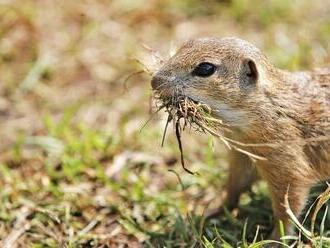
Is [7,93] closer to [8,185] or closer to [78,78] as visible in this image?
[78,78]

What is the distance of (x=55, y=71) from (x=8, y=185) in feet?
5.59

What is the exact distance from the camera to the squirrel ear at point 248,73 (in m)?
4.22

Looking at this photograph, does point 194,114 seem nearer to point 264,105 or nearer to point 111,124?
point 264,105

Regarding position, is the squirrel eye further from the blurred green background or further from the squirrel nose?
the blurred green background

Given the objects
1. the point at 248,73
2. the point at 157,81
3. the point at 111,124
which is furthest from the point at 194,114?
the point at 111,124

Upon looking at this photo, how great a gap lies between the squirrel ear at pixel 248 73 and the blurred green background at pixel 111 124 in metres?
0.60

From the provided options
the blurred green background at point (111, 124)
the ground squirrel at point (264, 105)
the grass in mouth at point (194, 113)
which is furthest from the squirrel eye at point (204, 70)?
the blurred green background at point (111, 124)

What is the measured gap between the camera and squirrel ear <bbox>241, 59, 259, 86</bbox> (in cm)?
422

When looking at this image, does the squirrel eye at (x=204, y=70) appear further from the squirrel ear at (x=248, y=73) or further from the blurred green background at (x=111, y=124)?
the blurred green background at (x=111, y=124)

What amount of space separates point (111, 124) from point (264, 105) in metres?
2.02

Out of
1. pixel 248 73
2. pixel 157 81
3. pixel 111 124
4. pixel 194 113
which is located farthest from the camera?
pixel 111 124

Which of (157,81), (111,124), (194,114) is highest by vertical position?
(157,81)

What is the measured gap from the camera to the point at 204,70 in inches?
164

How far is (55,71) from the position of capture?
6551 millimetres
